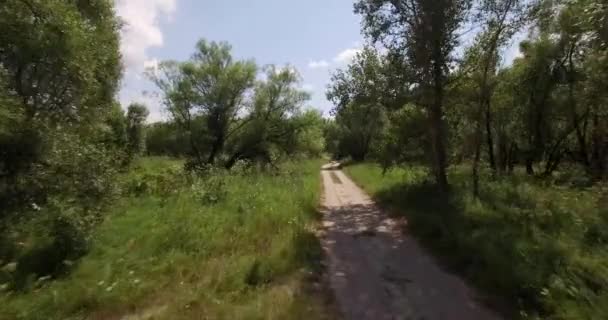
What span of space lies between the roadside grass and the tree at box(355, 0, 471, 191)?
3230 mm

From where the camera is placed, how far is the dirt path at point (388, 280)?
534 centimetres

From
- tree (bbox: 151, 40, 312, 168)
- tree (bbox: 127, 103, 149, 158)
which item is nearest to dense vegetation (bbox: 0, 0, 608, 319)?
tree (bbox: 151, 40, 312, 168)

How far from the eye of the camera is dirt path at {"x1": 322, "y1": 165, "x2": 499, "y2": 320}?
534cm

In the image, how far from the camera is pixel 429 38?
13.4 metres

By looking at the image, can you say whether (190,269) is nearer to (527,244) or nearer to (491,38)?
(527,244)

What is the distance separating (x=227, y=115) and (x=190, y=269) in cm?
2311

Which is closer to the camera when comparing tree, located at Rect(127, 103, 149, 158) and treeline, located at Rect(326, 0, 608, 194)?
treeline, located at Rect(326, 0, 608, 194)

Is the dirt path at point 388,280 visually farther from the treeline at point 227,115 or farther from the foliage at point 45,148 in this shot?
the treeline at point 227,115

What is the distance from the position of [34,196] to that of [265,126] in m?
21.3

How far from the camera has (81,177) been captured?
362 inches

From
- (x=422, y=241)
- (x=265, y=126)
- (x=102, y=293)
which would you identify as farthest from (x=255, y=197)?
(x=265, y=126)

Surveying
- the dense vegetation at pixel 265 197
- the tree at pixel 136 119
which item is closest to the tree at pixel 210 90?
the dense vegetation at pixel 265 197

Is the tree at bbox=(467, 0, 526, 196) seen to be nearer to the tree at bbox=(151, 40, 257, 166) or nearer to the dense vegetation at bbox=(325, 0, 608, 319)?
the dense vegetation at bbox=(325, 0, 608, 319)

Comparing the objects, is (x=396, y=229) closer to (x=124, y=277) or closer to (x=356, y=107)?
(x=124, y=277)
